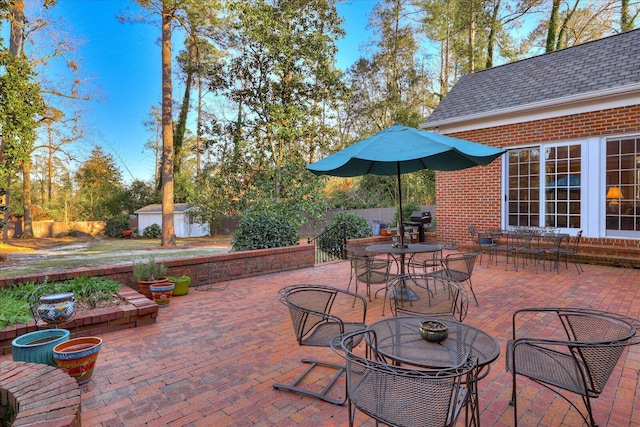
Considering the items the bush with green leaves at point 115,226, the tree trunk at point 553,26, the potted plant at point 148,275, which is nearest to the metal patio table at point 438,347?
the potted plant at point 148,275

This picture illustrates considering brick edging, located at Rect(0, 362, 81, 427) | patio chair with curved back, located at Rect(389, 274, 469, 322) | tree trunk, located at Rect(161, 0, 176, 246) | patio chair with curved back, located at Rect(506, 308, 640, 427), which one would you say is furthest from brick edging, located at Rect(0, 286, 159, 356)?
tree trunk, located at Rect(161, 0, 176, 246)

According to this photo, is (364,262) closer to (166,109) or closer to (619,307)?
(619,307)

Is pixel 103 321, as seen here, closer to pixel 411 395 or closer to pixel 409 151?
pixel 411 395

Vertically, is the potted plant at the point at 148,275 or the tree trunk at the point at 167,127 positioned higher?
the tree trunk at the point at 167,127

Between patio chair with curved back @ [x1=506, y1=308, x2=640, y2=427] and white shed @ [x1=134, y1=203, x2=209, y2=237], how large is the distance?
1915cm

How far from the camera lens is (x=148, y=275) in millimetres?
5273

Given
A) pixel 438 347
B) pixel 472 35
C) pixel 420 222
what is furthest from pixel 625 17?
pixel 438 347

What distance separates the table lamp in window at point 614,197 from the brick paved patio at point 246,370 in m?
2.36

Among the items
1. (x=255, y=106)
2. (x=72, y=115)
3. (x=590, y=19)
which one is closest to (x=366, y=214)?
(x=255, y=106)

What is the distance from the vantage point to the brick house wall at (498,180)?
269 inches

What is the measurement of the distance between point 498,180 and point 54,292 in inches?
352

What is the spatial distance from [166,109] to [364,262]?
12.3m

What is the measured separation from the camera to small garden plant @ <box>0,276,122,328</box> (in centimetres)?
373

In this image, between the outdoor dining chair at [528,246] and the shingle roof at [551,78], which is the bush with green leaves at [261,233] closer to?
the outdoor dining chair at [528,246]
